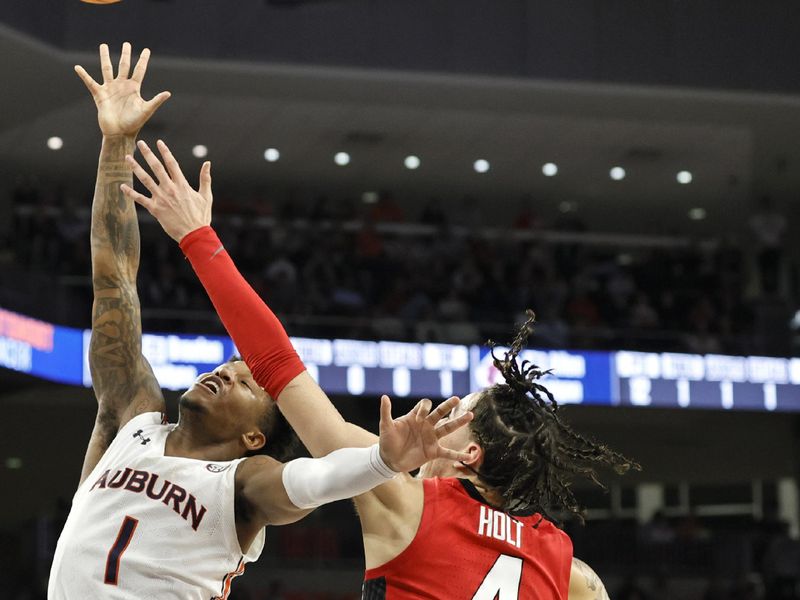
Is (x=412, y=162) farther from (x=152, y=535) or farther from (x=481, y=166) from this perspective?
(x=152, y=535)

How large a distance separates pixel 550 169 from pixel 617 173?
137 cm

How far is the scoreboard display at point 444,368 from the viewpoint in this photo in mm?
19250

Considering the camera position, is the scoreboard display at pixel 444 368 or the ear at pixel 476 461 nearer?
the ear at pixel 476 461

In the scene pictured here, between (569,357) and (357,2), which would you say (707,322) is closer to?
(569,357)

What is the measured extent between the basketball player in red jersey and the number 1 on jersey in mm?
817

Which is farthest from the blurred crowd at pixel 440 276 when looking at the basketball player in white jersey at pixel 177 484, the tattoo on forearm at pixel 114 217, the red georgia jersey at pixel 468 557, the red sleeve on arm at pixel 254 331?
the red georgia jersey at pixel 468 557

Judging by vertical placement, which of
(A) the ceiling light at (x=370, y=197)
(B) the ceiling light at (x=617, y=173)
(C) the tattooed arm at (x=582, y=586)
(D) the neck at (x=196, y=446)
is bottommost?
(C) the tattooed arm at (x=582, y=586)

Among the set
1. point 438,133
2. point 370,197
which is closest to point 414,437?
point 438,133

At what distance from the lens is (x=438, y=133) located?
24.0m

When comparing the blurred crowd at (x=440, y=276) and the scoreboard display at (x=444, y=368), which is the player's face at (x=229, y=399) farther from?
the blurred crowd at (x=440, y=276)

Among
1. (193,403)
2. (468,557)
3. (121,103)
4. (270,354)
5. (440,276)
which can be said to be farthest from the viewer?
(440,276)

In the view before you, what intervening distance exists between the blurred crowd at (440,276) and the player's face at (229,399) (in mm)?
14300

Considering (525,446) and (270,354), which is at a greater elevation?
(270,354)

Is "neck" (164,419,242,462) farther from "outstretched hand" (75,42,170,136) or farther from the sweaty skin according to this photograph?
"outstretched hand" (75,42,170,136)
